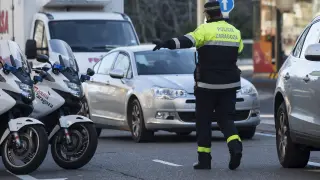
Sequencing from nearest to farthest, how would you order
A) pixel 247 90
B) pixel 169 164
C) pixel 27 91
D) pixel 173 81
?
pixel 27 91 → pixel 169 164 → pixel 173 81 → pixel 247 90

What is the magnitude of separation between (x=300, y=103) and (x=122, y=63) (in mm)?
6627

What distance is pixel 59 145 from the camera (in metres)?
11.5

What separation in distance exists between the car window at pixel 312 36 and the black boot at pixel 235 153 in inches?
46.0

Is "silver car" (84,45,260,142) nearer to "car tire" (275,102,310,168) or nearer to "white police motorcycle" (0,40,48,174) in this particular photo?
"car tire" (275,102,310,168)

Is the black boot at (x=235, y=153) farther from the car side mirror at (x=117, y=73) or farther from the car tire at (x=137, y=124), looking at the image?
the car side mirror at (x=117, y=73)

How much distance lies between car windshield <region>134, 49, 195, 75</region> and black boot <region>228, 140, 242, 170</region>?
17.2 feet

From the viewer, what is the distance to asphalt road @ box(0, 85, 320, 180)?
35.2 ft

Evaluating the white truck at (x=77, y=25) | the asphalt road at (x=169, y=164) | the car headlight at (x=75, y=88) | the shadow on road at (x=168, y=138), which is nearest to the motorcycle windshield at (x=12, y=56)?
the car headlight at (x=75, y=88)

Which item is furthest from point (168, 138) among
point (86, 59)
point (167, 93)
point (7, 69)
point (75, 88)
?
point (7, 69)

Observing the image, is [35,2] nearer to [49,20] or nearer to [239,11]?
[49,20]

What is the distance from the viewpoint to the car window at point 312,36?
11.1 meters

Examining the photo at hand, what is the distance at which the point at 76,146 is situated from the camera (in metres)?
11.4

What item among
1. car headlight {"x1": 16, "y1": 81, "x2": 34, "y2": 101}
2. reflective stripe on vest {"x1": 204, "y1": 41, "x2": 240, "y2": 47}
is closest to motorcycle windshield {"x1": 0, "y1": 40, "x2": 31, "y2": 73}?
car headlight {"x1": 16, "y1": 81, "x2": 34, "y2": 101}

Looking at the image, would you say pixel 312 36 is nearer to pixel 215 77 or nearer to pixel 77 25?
pixel 215 77
